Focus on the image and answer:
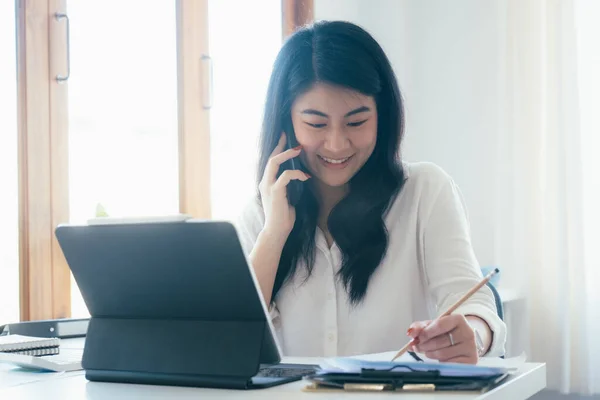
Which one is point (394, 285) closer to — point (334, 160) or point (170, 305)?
point (334, 160)

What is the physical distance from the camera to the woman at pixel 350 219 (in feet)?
5.41

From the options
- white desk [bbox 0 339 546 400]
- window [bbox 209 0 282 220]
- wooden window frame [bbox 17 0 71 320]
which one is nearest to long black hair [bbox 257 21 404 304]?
white desk [bbox 0 339 546 400]

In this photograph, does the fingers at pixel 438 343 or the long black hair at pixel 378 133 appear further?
the long black hair at pixel 378 133

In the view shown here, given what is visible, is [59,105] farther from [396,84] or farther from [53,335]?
[396,84]

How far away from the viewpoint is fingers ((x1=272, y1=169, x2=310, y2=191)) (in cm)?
174

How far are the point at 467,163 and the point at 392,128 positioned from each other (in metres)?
1.99

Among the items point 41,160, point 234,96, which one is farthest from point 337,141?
point 234,96

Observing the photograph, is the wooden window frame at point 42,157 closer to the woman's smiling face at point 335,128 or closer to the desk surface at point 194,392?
the woman's smiling face at point 335,128

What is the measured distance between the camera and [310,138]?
1.70 metres

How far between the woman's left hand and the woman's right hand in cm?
63

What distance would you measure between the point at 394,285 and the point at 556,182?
1.85m

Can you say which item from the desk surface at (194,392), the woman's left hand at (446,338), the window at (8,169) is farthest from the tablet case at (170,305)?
the window at (8,169)

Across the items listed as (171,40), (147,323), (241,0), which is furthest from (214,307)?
(241,0)

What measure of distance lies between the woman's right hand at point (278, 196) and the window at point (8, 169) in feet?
2.98
